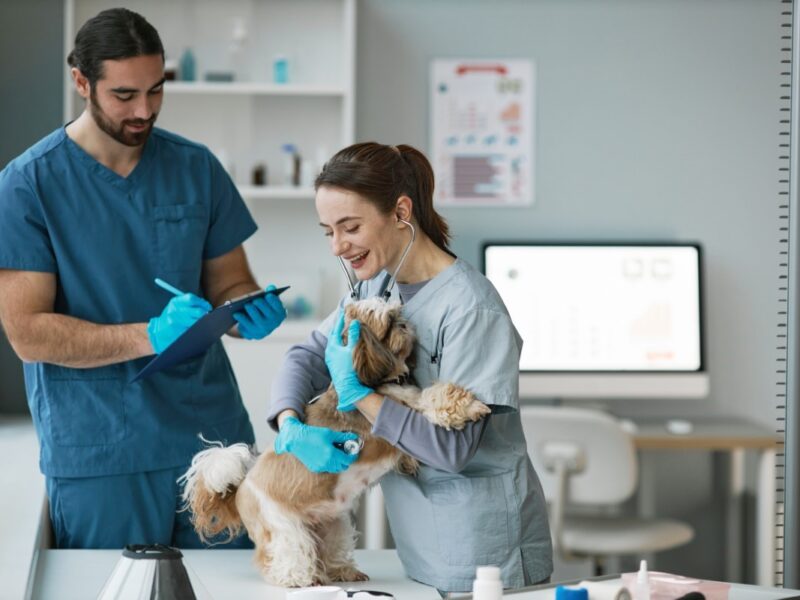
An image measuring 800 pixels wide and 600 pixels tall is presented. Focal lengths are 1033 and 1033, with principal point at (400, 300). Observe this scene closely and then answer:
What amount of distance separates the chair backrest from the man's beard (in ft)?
5.43

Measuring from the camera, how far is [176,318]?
187cm

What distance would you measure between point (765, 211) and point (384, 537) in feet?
6.36

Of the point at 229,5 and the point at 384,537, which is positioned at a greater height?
the point at 229,5

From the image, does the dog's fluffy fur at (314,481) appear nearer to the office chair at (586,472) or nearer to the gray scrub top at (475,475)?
Result: the gray scrub top at (475,475)

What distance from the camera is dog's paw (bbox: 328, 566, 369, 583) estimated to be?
163 cm

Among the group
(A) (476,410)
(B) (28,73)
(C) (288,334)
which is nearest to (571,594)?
(A) (476,410)

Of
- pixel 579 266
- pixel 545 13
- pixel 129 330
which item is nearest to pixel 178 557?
pixel 129 330

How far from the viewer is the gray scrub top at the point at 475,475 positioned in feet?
4.95

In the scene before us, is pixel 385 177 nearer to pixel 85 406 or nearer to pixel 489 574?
pixel 489 574

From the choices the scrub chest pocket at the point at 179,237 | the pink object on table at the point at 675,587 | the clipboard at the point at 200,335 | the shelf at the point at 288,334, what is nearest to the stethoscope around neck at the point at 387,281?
the clipboard at the point at 200,335

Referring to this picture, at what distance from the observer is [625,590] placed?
1200mm

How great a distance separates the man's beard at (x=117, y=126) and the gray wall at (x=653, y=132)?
2032 mm

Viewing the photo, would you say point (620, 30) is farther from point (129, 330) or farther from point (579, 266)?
point (129, 330)

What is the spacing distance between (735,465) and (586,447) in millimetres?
902
